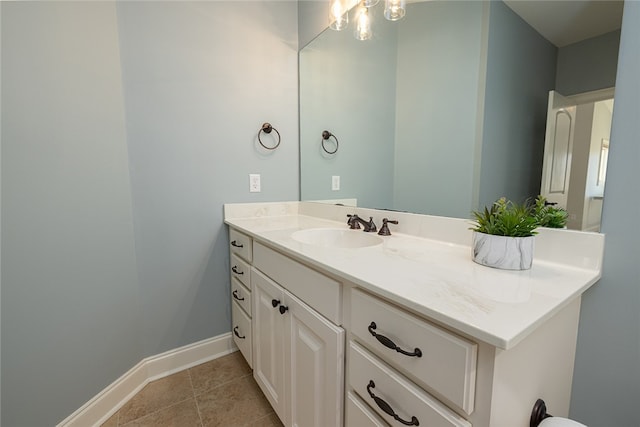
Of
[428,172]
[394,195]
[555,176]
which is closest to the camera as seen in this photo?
[555,176]

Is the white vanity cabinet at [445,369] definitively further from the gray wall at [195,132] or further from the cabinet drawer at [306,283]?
the gray wall at [195,132]

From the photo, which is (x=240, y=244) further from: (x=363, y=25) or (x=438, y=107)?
(x=363, y=25)

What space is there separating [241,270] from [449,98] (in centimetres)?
127

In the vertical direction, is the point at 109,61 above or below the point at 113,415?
above

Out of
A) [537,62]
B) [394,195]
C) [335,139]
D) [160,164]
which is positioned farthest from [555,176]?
[160,164]

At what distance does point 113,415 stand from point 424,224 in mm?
1669

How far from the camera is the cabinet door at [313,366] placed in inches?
29.1

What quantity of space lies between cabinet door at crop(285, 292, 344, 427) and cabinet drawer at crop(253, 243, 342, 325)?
3cm

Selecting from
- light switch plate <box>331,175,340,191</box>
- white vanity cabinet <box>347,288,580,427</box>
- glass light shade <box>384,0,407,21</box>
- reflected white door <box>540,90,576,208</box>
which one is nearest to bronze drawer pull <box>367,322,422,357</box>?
white vanity cabinet <box>347,288,580,427</box>

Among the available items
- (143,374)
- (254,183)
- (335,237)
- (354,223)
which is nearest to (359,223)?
(354,223)

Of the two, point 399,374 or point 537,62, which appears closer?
point 399,374

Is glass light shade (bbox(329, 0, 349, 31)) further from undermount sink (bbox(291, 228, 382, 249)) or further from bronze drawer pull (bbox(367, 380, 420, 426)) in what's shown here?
bronze drawer pull (bbox(367, 380, 420, 426))

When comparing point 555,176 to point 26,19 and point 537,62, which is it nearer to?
point 537,62

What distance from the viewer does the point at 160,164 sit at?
140 centimetres
